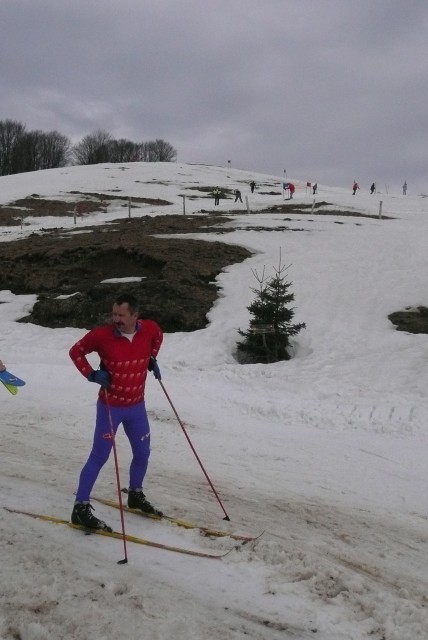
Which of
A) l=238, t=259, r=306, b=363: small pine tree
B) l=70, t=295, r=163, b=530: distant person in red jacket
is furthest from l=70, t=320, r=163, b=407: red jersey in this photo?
l=238, t=259, r=306, b=363: small pine tree

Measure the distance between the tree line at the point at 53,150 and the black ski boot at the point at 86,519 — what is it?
10474 centimetres

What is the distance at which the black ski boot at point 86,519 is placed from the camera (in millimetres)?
4527

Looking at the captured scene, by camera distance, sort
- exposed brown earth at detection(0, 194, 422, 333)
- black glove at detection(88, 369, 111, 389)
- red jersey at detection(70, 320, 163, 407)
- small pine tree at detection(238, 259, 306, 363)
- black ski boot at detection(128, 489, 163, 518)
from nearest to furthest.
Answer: black glove at detection(88, 369, 111, 389) → red jersey at detection(70, 320, 163, 407) → black ski boot at detection(128, 489, 163, 518) → small pine tree at detection(238, 259, 306, 363) → exposed brown earth at detection(0, 194, 422, 333)

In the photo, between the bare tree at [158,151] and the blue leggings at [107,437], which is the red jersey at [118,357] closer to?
the blue leggings at [107,437]

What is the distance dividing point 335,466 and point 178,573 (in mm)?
3487

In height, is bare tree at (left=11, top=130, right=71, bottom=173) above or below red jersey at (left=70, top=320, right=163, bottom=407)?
above

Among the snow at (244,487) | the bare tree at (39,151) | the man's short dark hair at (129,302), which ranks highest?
the bare tree at (39,151)

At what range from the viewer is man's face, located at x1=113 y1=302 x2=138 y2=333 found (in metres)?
4.54

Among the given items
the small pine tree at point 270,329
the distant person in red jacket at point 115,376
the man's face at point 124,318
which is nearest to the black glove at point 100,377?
the distant person in red jacket at point 115,376

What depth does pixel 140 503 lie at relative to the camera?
496 centimetres

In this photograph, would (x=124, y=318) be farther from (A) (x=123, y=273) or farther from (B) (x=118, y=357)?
(A) (x=123, y=273)

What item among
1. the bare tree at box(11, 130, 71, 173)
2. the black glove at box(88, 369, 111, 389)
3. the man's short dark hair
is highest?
the bare tree at box(11, 130, 71, 173)

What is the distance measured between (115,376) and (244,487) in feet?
7.78

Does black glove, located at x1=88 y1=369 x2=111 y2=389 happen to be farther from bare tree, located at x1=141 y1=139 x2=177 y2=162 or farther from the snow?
bare tree, located at x1=141 y1=139 x2=177 y2=162
